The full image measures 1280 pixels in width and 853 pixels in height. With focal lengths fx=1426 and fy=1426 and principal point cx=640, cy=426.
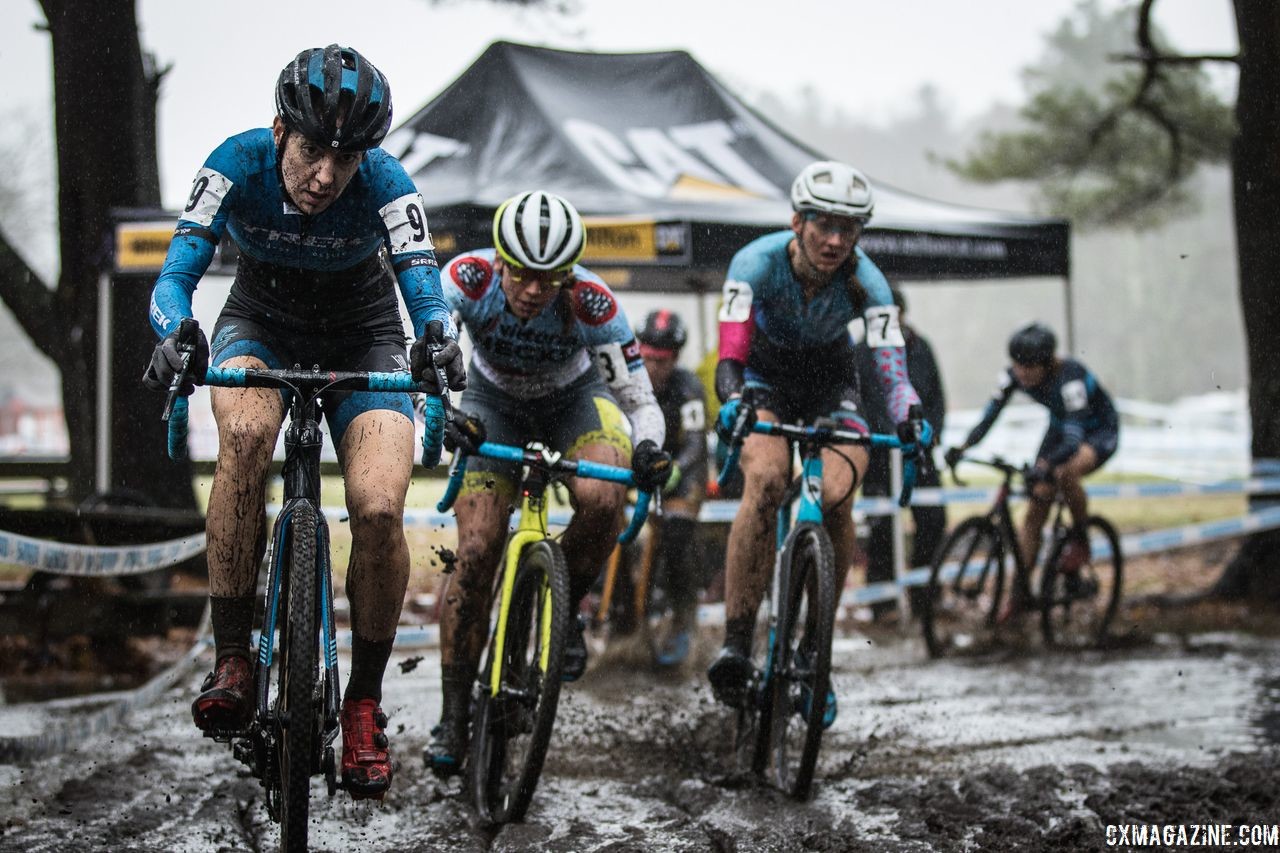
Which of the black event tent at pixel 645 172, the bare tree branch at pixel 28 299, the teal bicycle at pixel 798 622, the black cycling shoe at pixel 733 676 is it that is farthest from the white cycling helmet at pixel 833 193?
the bare tree branch at pixel 28 299

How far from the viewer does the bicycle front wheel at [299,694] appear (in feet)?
12.1

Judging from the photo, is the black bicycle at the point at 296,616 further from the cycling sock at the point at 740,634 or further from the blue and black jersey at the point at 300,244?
the cycling sock at the point at 740,634

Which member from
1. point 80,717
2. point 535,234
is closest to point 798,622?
point 535,234

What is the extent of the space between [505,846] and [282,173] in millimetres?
2300

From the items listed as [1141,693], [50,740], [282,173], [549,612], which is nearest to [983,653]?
[1141,693]

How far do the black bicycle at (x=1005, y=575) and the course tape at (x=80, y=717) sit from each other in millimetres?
4778

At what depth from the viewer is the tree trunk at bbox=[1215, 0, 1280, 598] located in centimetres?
1195

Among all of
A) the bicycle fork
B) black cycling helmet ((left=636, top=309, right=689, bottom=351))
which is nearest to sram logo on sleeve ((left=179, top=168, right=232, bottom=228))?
the bicycle fork

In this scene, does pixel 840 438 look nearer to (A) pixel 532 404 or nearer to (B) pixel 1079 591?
(A) pixel 532 404

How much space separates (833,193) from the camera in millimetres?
6016

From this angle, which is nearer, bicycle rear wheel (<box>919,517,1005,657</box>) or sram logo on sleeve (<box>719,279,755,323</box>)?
sram logo on sleeve (<box>719,279,755,323</box>)

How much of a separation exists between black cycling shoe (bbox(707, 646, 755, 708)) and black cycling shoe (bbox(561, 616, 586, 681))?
666mm

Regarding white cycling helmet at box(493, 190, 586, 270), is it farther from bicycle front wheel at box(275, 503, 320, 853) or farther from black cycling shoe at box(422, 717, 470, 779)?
black cycling shoe at box(422, 717, 470, 779)

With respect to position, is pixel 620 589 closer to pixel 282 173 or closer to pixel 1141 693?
pixel 1141 693
